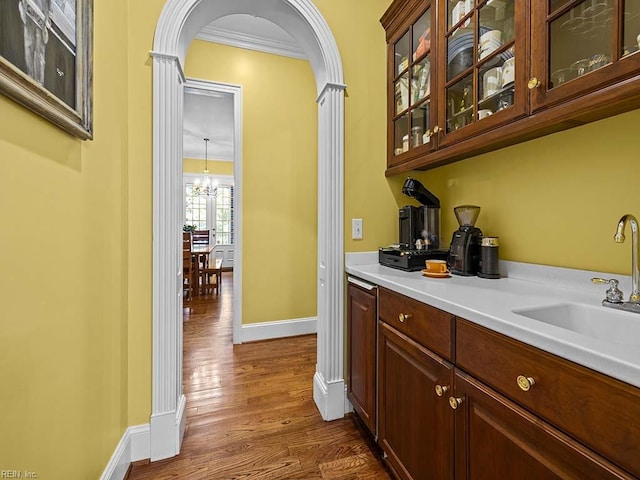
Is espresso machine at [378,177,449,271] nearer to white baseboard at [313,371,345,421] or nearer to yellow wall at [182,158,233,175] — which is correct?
white baseboard at [313,371,345,421]

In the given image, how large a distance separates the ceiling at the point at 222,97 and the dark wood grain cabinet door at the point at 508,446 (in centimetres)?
320

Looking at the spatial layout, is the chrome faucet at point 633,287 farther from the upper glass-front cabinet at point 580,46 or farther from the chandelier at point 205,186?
the chandelier at point 205,186

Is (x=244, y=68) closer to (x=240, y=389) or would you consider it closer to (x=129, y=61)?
(x=129, y=61)

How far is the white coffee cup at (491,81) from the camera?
1.20 m

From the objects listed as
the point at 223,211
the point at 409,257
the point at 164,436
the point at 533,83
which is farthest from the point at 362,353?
the point at 223,211

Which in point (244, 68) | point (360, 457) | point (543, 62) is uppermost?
point (244, 68)

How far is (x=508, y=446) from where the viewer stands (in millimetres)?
739

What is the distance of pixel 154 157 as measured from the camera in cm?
146

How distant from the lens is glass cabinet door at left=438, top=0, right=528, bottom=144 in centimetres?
112

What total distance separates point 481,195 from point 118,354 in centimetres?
201

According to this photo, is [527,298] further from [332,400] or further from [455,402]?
[332,400]

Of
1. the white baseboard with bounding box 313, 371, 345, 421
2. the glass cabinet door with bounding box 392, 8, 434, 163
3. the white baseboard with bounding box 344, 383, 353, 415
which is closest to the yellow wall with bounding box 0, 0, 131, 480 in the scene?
the white baseboard with bounding box 313, 371, 345, 421

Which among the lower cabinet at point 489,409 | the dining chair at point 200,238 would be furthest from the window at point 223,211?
the lower cabinet at point 489,409

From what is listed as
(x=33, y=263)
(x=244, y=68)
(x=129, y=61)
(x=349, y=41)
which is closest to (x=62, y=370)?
(x=33, y=263)
